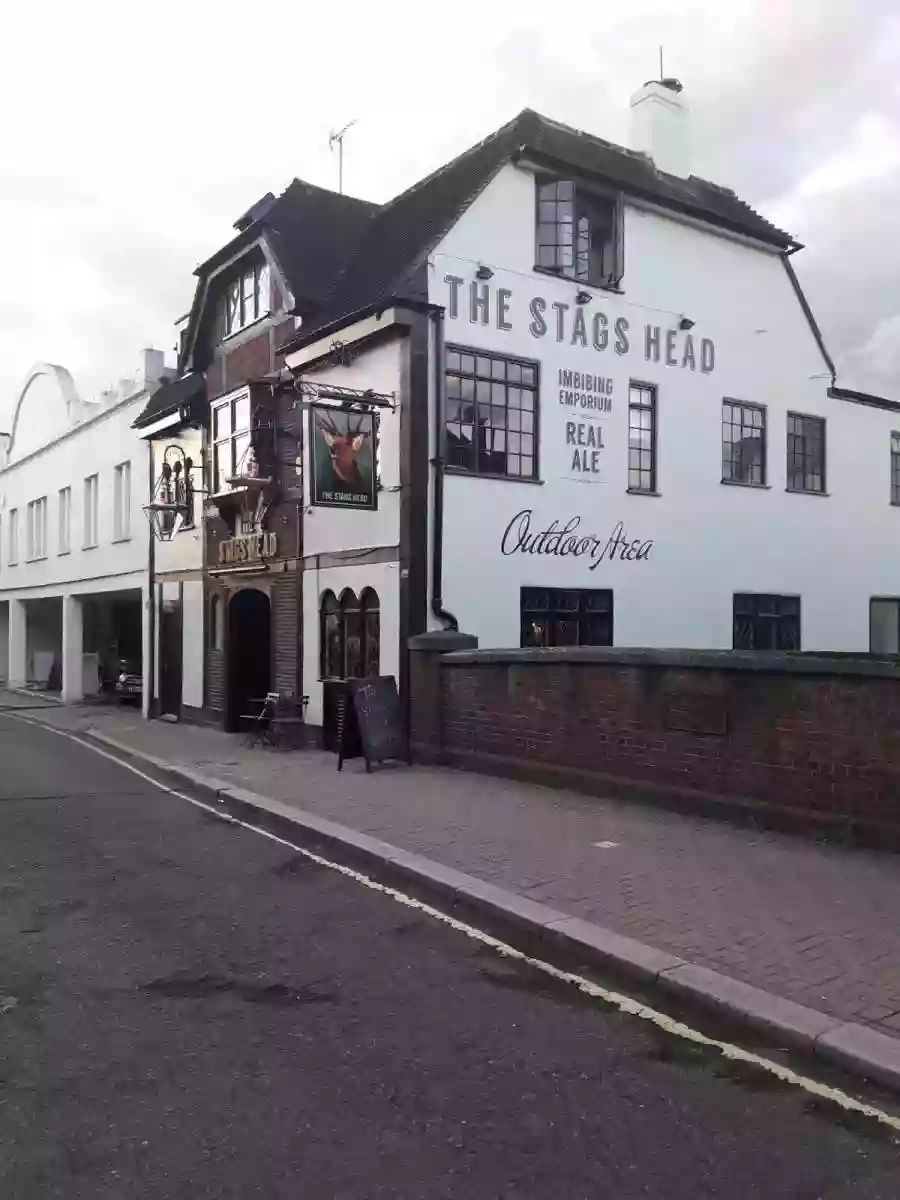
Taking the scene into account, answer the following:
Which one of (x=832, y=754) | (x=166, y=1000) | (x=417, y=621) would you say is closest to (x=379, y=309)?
(x=417, y=621)

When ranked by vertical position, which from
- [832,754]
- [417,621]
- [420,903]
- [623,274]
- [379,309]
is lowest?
[420,903]

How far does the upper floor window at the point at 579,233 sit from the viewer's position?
608 inches

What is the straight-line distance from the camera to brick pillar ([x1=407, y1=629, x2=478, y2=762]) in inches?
508

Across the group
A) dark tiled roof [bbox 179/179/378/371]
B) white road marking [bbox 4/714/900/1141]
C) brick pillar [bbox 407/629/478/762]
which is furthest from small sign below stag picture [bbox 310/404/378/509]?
white road marking [bbox 4/714/900/1141]

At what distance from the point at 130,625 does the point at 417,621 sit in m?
17.8

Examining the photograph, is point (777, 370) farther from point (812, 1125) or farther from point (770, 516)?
point (812, 1125)

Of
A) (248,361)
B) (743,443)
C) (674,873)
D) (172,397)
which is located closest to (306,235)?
(248,361)

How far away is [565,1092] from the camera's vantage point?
4121 millimetres

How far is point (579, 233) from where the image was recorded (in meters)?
16.1

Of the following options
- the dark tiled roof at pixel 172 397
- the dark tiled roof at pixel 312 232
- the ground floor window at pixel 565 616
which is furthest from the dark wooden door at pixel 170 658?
the ground floor window at pixel 565 616

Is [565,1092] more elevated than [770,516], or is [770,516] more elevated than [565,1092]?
[770,516]

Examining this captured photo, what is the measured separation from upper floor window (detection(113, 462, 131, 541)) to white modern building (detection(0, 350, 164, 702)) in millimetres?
23

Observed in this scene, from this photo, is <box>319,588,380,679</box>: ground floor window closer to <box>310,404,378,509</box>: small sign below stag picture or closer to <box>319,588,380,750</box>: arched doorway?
<box>319,588,380,750</box>: arched doorway

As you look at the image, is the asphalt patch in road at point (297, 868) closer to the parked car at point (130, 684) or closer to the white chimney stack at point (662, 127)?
the white chimney stack at point (662, 127)
